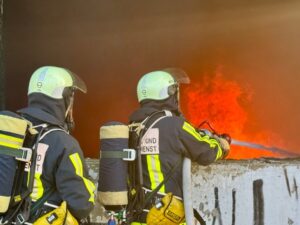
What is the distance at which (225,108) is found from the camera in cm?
886

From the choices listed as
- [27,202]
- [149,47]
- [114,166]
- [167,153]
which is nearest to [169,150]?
[167,153]

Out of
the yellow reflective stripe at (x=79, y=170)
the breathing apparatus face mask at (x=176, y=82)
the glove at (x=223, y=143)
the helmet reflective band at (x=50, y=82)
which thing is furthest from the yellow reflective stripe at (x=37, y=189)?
the glove at (x=223, y=143)

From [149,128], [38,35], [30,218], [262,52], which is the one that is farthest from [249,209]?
[38,35]

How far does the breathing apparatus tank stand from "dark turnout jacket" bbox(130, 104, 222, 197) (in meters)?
0.21

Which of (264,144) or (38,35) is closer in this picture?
(264,144)

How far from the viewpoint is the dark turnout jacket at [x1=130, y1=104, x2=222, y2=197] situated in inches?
143

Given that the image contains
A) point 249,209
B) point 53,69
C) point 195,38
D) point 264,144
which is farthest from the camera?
point 195,38

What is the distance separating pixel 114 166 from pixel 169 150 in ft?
1.49

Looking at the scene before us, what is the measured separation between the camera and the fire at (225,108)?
8516mm

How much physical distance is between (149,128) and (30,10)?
6.32 meters

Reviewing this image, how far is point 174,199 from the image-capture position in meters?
3.63

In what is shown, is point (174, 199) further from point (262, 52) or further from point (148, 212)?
point (262, 52)

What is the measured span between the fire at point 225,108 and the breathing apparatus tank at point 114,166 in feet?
17.0

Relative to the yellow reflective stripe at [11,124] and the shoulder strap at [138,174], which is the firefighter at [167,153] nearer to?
the shoulder strap at [138,174]
